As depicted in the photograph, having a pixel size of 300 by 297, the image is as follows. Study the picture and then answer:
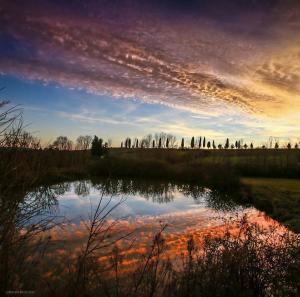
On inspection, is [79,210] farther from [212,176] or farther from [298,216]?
[212,176]

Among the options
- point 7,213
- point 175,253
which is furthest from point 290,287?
point 7,213

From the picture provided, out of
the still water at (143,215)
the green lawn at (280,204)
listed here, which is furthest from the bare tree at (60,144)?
the green lawn at (280,204)

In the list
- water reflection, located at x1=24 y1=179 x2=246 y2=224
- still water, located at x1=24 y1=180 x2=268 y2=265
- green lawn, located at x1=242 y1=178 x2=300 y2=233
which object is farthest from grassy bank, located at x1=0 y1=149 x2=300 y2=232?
water reflection, located at x1=24 y1=179 x2=246 y2=224

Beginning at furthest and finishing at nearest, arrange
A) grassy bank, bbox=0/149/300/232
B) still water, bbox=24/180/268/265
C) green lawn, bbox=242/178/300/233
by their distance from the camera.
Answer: grassy bank, bbox=0/149/300/232
green lawn, bbox=242/178/300/233
still water, bbox=24/180/268/265

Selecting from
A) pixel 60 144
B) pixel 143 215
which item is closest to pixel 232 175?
pixel 143 215

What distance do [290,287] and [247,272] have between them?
1.04 m

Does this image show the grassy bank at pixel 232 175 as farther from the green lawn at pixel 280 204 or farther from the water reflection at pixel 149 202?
the water reflection at pixel 149 202

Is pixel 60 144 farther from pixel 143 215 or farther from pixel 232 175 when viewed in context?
pixel 232 175

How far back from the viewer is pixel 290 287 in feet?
24.9

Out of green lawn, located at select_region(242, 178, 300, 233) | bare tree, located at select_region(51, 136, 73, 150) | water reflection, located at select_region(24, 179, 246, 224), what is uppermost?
bare tree, located at select_region(51, 136, 73, 150)

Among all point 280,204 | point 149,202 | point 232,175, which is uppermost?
point 232,175

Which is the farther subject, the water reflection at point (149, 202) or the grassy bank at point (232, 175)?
the grassy bank at point (232, 175)

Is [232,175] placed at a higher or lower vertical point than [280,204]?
higher

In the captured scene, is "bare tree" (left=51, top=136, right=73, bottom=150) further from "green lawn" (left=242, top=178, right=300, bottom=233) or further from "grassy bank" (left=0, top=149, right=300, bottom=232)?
"green lawn" (left=242, top=178, right=300, bottom=233)
